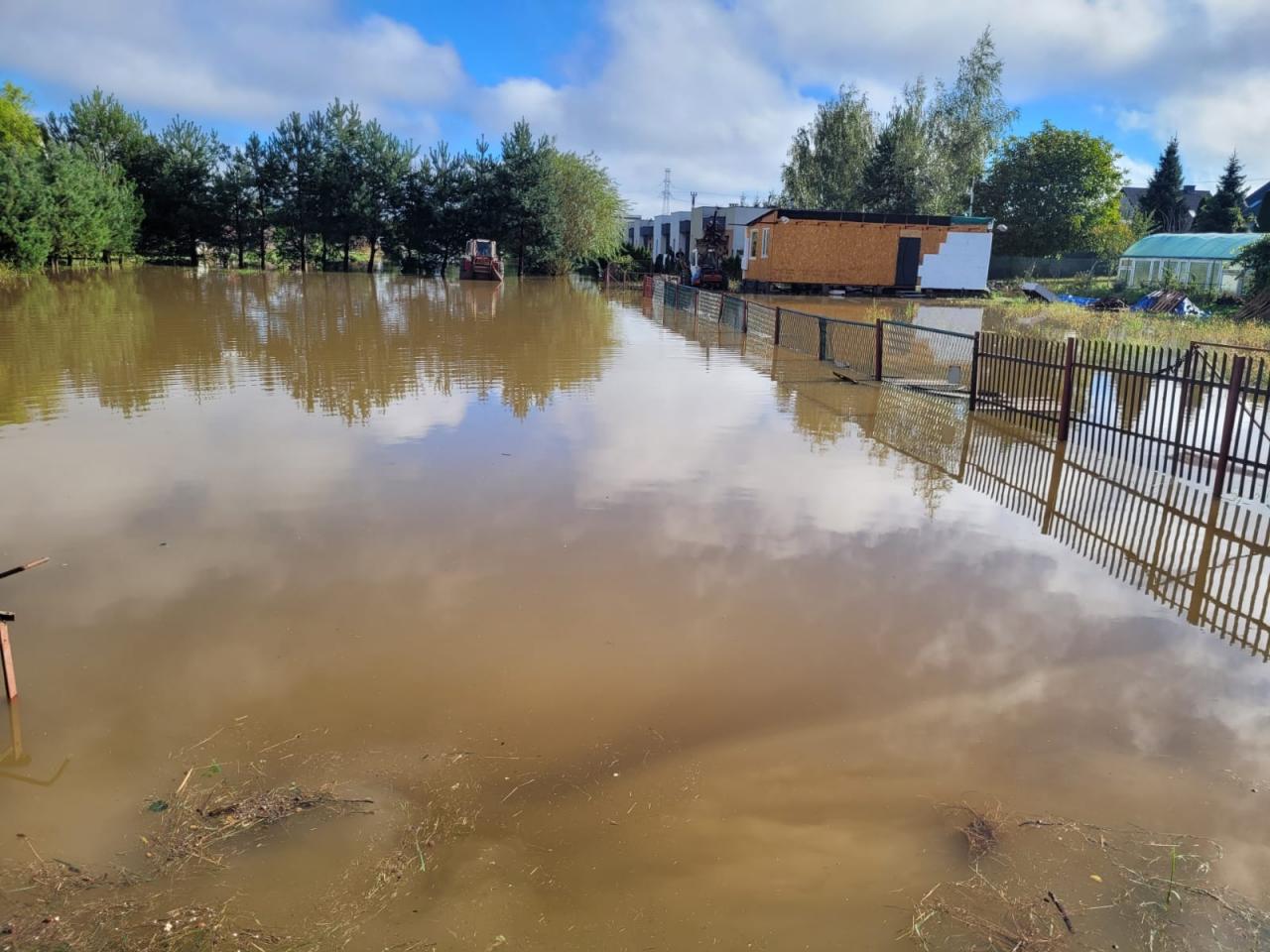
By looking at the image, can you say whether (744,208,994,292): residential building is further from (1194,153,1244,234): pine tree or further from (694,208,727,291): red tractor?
(1194,153,1244,234): pine tree

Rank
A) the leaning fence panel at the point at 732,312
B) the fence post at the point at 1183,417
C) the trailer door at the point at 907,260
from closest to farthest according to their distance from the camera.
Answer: the fence post at the point at 1183,417
the leaning fence panel at the point at 732,312
the trailer door at the point at 907,260

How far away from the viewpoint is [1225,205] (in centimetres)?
5888

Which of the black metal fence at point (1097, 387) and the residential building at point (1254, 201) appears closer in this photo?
the black metal fence at point (1097, 387)

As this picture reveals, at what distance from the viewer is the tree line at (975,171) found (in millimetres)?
50125

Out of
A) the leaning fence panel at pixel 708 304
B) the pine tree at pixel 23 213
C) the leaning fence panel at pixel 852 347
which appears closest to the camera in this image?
the leaning fence panel at pixel 852 347

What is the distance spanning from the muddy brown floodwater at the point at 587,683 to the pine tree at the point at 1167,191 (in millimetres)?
70458

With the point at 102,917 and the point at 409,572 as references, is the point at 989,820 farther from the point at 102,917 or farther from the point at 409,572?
the point at 409,572

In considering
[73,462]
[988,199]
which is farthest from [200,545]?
[988,199]

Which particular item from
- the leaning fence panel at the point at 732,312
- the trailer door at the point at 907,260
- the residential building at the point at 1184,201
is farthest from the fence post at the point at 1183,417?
the residential building at the point at 1184,201

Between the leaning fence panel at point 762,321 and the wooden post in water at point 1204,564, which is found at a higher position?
the leaning fence panel at point 762,321

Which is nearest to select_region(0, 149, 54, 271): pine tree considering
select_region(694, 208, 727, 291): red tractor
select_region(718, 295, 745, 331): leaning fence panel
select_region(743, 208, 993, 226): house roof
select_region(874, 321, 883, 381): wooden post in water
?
select_region(718, 295, 745, 331): leaning fence panel

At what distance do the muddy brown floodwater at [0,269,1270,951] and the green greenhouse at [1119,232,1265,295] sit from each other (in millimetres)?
37845

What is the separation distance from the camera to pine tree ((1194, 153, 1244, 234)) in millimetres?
57719

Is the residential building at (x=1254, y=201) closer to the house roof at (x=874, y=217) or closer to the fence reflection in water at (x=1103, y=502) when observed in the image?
the house roof at (x=874, y=217)
